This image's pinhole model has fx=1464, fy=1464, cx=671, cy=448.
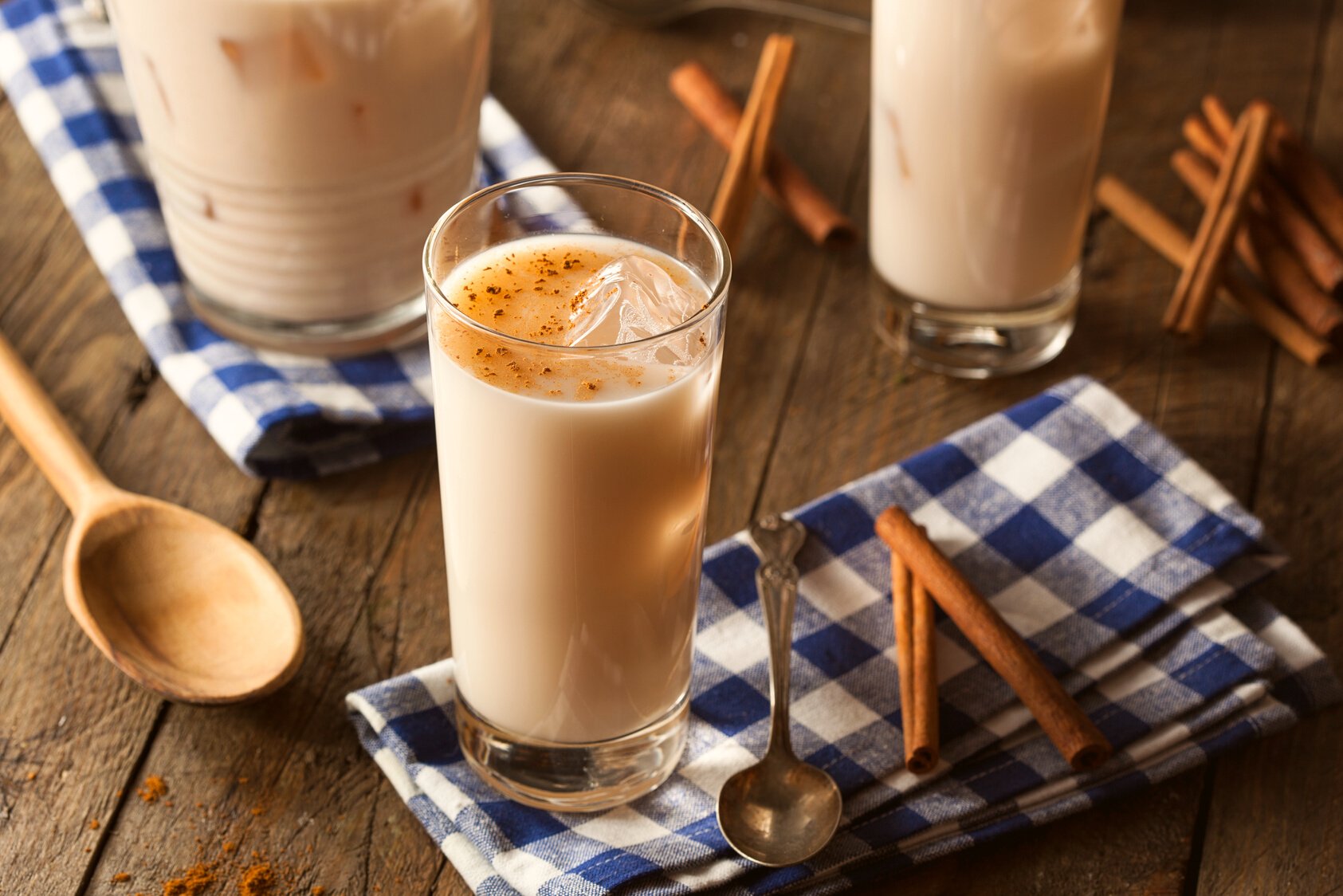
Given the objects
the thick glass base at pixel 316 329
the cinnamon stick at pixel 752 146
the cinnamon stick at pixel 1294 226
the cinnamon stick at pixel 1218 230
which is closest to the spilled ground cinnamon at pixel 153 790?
the thick glass base at pixel 316 329

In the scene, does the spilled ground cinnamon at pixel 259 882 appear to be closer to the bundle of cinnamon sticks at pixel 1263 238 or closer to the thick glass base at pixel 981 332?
the thick glass base at pixel 981 332

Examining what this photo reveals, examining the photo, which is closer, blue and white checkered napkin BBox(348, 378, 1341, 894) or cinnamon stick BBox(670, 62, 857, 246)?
blue and white checkered napkin BBox(348, 378, 1341, 894)

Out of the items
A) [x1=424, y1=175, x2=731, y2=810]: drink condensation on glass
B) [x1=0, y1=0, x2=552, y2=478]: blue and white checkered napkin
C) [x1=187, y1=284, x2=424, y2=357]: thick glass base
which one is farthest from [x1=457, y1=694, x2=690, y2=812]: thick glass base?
[x1=187, y1=284, x2=424, y2=357]: thick glass base

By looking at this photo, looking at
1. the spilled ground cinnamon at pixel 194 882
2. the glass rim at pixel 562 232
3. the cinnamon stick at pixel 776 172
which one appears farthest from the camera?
the cinnamon stick at pixel 776 172

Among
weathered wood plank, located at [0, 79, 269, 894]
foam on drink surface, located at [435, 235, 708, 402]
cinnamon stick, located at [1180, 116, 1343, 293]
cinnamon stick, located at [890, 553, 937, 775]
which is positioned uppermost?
foam on drink surface, located at [435, 235, 708, 402]

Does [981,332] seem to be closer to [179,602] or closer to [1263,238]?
[1263,238]

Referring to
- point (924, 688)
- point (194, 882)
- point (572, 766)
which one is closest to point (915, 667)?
point (924, 688)

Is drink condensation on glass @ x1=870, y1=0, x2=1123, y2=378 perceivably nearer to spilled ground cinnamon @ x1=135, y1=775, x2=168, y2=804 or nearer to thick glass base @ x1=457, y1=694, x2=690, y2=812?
thick glass base @ x1=457, y1=694, x2=690, y2=812

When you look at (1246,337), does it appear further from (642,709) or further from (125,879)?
(125,879)
